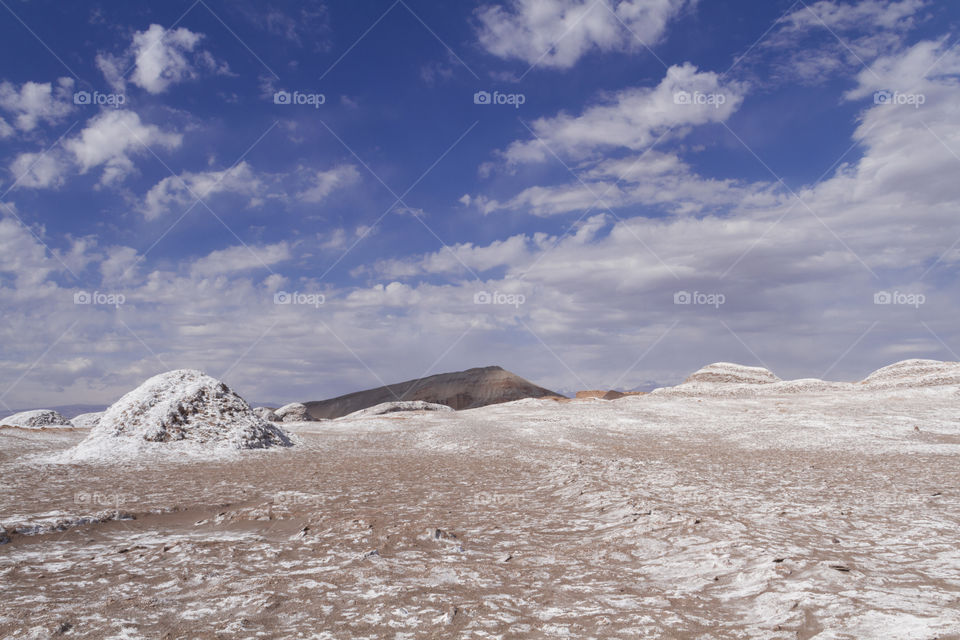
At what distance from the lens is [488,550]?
6293 mm

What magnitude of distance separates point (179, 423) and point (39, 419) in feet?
84.7

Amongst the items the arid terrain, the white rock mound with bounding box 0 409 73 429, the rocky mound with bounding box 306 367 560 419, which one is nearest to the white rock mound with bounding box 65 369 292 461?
the arid terrain

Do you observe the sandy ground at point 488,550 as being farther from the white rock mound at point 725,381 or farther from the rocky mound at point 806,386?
the rocky mound at point 806,386

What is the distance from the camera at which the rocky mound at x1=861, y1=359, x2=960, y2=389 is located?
34.6 meters

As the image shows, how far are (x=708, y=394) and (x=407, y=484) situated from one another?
3424 cm

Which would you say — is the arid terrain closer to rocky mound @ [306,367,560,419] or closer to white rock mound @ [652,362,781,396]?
white rock mound @ [652,362,781,396]

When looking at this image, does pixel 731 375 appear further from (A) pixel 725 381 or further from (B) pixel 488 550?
(B) pixel 488 550

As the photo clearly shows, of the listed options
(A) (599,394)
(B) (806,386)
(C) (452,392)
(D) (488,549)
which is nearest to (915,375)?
(B) (806,386)

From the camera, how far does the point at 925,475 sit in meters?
11.5

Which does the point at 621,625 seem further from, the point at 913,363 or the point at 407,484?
the point at 913,363

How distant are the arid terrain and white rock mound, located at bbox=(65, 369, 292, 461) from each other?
2.67 m

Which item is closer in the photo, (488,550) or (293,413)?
(488,550)

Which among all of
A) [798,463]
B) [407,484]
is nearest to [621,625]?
[407,484]

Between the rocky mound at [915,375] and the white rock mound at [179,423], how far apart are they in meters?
39.8
